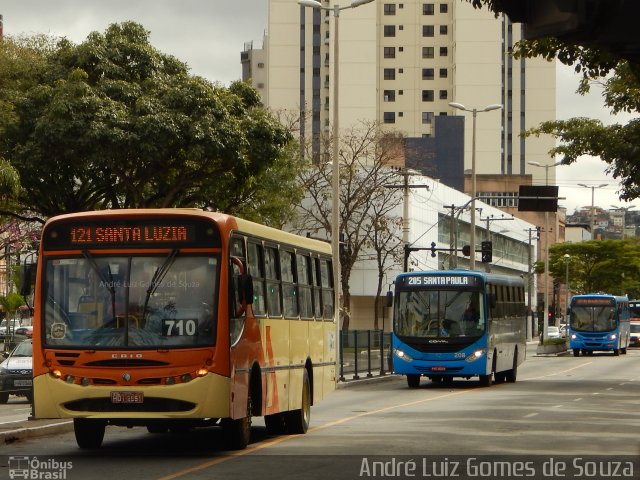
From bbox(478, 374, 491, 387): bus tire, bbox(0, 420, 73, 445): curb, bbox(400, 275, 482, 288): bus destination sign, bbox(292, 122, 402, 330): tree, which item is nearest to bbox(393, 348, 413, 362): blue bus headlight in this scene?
bbox(400, 275, 482, 288): bus destination sign

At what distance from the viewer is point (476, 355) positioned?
37.1m

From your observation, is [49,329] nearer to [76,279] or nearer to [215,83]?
[76,279]

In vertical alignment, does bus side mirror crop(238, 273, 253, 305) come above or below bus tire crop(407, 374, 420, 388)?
above

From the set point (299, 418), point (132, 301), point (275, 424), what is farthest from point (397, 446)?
point (132, 301)

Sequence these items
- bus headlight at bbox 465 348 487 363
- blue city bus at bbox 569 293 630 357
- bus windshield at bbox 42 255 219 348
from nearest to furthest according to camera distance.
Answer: bus windshield at bbox 42 255 219 348, bus headlight at bbox 465 348 487 363, blue city bus at bbox 569 293 630 357

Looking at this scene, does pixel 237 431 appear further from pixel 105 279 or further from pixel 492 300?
pixel 492 300

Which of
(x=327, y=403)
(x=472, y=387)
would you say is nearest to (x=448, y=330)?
(x=472, y=387)

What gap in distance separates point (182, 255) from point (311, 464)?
9.79ft

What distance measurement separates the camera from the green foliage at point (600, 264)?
106562 millimetres

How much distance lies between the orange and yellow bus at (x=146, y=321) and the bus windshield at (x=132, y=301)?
0.01m

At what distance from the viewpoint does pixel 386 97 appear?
468 feet

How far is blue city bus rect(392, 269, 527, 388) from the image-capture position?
122 ft

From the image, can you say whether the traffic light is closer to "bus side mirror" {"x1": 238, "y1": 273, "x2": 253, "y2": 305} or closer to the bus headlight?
the bus headlight

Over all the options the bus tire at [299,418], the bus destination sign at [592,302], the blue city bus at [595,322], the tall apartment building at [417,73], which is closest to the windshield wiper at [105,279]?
the bus tire at [299,418]
